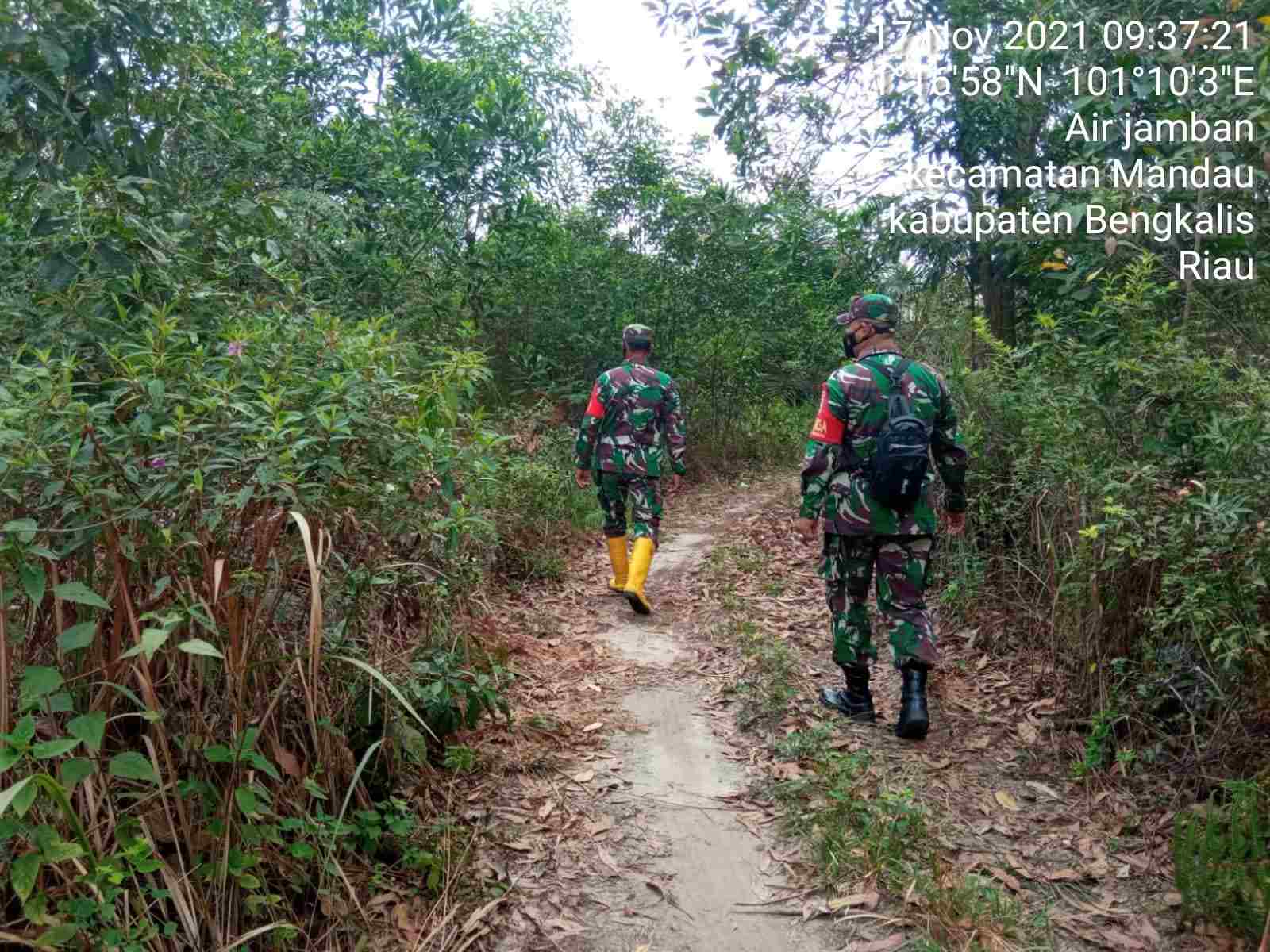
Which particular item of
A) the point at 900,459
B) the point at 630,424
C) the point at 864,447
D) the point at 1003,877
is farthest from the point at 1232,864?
the point at 630,424

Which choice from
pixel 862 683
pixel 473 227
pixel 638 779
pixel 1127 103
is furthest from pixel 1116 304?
pixel 473 227

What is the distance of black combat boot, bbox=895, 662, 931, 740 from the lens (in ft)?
14.1

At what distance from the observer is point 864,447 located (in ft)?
14.6

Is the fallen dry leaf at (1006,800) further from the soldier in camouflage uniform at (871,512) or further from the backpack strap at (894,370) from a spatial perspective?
the backpack strap at (894,370)

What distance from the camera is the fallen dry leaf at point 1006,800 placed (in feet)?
12.4

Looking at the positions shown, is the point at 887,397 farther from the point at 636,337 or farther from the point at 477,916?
the point at 477,916

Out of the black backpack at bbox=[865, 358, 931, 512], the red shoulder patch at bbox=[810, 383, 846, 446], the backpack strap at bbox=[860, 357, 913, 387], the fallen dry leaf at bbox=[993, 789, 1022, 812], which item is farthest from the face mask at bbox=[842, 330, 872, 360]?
the fallen dry leaf at bbox=[993, 789, 1022, 812]

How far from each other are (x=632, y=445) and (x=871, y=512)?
2.63 metres

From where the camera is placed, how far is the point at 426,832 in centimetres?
322

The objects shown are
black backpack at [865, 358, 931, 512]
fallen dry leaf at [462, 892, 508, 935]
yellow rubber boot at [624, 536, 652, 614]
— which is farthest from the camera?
yellow rubber boot at [624, 536, 652, 614]

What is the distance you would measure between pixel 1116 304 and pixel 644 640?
3396 millimetres

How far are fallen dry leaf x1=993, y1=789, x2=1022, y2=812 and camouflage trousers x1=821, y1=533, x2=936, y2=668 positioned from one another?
0.67m

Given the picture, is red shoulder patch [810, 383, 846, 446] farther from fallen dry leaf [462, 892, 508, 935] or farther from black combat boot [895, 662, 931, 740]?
fallen dry leaf [462, 892, 508, 935]

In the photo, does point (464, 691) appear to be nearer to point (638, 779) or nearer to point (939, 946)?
point (638, 779)
